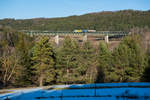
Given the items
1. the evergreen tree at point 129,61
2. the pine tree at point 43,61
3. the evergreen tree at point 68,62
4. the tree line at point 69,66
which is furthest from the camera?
the evergreen tree at point 68,62

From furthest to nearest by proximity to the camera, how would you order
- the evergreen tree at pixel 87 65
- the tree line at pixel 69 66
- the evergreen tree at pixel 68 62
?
the evergreen tree at pixel 68 62, the evergreen tree at pixel 87 65, the tree line at pixel 69 66

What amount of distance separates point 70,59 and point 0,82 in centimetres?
1078

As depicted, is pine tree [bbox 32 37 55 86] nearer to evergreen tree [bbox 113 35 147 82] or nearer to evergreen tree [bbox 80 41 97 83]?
evergreen tree [bbox 80 41 97 83]

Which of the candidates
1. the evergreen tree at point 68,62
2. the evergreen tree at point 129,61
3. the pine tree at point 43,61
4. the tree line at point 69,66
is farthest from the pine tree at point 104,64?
the pine tree at point 43,61

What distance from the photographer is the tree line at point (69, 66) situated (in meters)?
21.0

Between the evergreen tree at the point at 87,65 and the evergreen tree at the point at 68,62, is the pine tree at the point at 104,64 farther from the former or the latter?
the evergreen tree at the point at 68,62

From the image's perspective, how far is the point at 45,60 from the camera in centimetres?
2059

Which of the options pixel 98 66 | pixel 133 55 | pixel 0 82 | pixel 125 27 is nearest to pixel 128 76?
pixel 133 55

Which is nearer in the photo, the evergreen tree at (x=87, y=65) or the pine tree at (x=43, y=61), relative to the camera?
the pine tree at (x=43, y=61)

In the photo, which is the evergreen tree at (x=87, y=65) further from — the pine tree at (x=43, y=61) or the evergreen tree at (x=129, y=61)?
the pine tree at (x=43, y=61)

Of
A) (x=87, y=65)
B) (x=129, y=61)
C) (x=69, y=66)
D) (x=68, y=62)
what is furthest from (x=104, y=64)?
(x=68, y=62)

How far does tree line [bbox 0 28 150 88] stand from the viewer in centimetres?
2100

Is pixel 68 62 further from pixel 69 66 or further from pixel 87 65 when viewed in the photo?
pixel 87 65

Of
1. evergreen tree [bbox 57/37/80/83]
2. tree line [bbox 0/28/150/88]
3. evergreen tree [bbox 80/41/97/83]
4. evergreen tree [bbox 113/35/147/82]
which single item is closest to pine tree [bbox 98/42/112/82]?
tree line [bbox 0/28/150/88]
